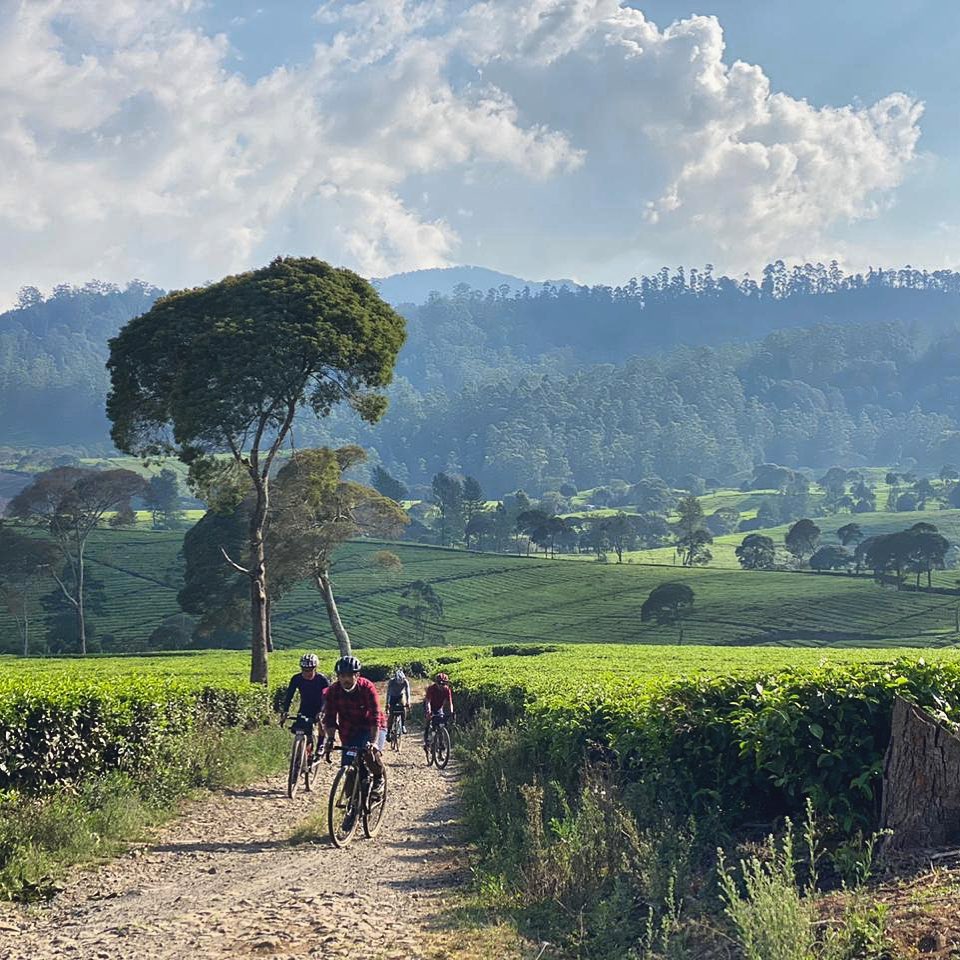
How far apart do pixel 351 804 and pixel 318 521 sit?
132 feet

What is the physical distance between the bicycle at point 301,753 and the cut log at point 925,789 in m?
9.76

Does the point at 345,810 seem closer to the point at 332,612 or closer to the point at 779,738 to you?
the point at 779,738

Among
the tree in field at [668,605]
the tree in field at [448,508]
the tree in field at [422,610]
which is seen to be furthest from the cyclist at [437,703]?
the tree in field at [448,508]

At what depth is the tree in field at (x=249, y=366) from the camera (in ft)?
91.3

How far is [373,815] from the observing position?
470 inches

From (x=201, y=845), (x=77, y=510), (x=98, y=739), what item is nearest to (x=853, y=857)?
(x=201, y=845)

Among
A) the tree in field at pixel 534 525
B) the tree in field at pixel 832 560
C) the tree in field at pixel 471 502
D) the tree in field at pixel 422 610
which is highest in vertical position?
the tree in field at pixel 471 502

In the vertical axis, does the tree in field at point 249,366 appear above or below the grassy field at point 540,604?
above

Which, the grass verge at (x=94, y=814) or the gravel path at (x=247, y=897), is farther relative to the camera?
the grass verge at (x=94, y=814)

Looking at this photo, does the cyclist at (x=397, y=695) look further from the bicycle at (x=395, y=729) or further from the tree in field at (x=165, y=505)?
the tree in field at (x=165, y=505)

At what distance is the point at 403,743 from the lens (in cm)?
2395

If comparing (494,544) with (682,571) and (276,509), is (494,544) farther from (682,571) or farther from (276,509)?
(276,509)

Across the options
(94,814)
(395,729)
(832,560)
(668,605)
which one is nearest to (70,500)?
(668,605)

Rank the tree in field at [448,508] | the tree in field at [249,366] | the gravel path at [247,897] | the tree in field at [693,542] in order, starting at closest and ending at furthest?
1. the gravel path at [247,897]
2. the tree in field at [249,366]
3. the tree in field at [693,542]
4. the tree in field at [448,508]
